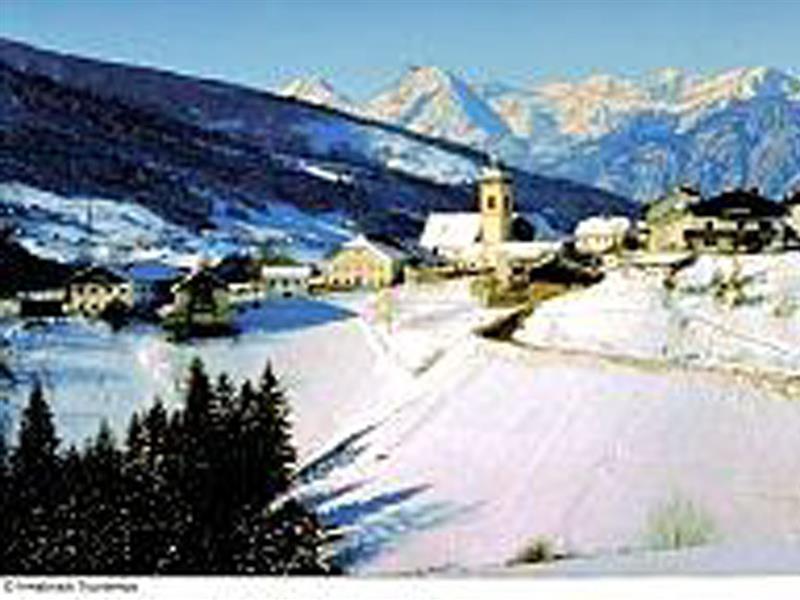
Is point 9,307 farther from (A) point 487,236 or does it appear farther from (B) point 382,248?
(A) point 487,236

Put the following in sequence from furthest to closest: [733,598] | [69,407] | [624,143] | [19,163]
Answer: [19,163] < [624,143] < [69,407] < [733,598]

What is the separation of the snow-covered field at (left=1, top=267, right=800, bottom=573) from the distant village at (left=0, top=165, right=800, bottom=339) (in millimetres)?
64

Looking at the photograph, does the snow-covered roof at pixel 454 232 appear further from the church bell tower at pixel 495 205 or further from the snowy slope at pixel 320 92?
the snowy slope at pixel 320 92

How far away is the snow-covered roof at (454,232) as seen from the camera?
6.61 meters

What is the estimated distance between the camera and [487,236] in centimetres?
657

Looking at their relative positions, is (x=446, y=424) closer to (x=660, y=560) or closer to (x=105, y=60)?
(x=660, y=560)

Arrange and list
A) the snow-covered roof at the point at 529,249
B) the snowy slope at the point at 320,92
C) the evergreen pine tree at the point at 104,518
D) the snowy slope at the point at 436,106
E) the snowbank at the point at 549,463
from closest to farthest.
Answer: the evergreen pine tree at the point at 104,518
the snowbank at the point at 549,463
the snowy slope at the point at 436,106
the snow-covered roof at the point at 529,249
the snowy slope at the point at 320,92

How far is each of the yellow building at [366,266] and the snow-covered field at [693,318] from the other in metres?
0.41

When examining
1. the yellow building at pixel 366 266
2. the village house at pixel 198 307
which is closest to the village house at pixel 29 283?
the village house at pixel 198 307

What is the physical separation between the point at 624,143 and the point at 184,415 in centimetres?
147

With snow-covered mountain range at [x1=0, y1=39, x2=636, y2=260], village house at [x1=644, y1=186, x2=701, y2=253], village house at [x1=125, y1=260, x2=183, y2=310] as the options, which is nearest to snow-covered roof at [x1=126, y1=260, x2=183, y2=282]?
village house at [x1=125, y1=260, x2=183, y2=310]

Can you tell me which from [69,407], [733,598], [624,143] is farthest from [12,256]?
[733,598]

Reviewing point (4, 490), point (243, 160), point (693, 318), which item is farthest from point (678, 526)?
point (243, 160)

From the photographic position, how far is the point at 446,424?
6.53 m
